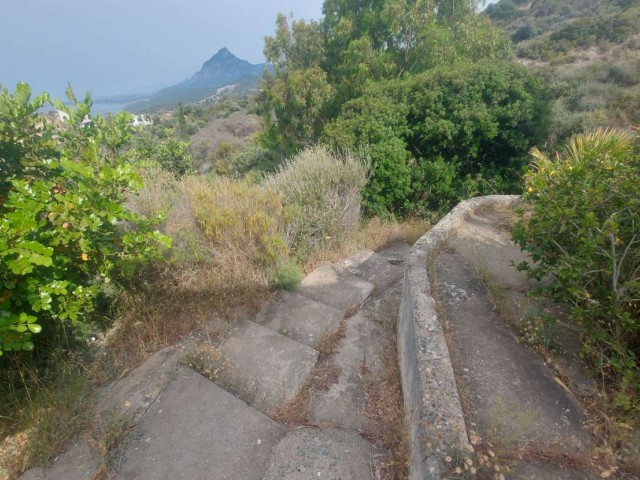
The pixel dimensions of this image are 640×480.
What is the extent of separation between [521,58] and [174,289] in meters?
29.4

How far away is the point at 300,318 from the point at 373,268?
176 centimetres

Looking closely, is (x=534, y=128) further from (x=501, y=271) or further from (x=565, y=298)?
(x=565, y=298)

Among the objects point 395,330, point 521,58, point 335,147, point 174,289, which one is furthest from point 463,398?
point 521,58

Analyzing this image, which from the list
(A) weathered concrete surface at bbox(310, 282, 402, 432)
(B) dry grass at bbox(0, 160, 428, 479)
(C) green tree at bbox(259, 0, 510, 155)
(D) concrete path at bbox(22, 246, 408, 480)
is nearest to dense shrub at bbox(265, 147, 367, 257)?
(B) dry grass at bbox(0, 160, 428, 479)

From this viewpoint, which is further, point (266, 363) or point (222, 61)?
point (222, 61)

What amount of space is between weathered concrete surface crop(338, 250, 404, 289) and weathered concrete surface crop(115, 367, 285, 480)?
250 centimetres

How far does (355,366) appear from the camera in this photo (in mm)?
2914

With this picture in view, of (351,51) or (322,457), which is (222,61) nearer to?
(351,51)

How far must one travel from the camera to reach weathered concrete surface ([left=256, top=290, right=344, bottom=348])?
3.36 m

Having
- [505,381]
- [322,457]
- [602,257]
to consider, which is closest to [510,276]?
[602,257]

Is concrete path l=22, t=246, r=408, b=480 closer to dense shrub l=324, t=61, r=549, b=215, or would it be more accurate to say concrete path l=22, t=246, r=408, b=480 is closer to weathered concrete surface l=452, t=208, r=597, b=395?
weathered concrete surface l=452, t=208, r=597, b=395

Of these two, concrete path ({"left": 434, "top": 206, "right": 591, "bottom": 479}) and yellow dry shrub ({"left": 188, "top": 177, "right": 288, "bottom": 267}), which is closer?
concrete path ({"left": 434, "top": 206, "right": 591, "bottom": 479})

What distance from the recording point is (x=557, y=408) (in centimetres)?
204

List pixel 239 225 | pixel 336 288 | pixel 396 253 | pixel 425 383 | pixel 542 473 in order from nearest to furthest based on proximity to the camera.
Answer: pixel 542 473
pixel 425 383
pixel 239 225
pixel 336 288
pixel 396 253
